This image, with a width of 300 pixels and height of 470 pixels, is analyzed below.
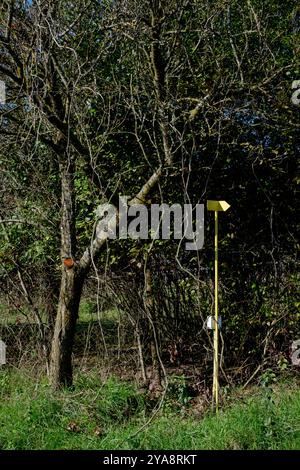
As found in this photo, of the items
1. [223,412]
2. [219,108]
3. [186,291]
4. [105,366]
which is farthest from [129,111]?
[223,412]

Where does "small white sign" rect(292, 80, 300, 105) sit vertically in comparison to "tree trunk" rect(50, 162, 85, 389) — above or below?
above

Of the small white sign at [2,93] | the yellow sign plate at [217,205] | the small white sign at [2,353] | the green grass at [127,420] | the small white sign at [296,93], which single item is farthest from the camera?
the small white sign at [2,353]

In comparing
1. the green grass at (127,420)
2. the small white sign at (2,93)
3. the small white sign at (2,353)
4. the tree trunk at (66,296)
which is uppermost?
the small white sign at (2,93)

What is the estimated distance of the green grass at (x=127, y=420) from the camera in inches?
178

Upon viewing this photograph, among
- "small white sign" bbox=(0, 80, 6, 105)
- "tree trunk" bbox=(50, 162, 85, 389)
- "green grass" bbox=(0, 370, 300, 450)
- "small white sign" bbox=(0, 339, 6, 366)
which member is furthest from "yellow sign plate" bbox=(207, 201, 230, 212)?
"small white sign" bbox=(0, 339, 6, 366)

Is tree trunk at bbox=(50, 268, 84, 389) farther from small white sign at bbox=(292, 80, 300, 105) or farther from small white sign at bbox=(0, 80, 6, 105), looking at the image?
small white sign at bbox=(292, 80, 300, 105)

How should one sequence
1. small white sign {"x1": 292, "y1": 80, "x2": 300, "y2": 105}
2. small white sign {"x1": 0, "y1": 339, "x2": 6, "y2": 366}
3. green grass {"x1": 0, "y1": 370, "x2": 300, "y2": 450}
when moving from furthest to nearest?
small white sign {"x1": 0, "y1": 339, "x2": 6, "y2": 366}, small white sign {"x1": 292, "y1": 80, "x2": 300, "y2": 105}, green grass {"x1": 0, "y1": 370, "x2": 300, "y2": 450}

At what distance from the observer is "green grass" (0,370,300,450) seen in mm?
4516

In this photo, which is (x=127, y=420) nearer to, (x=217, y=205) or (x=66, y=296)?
(x=66, y=296)

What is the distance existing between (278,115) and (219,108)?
0.81 metres

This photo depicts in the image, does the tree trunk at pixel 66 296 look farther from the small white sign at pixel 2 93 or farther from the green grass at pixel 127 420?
the small white sign at pixel 2 93

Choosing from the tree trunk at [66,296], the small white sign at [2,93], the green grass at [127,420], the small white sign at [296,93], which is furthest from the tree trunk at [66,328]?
the small white sign at [296,93]

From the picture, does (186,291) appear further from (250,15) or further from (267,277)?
(250,15)

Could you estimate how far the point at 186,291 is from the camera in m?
6.47
